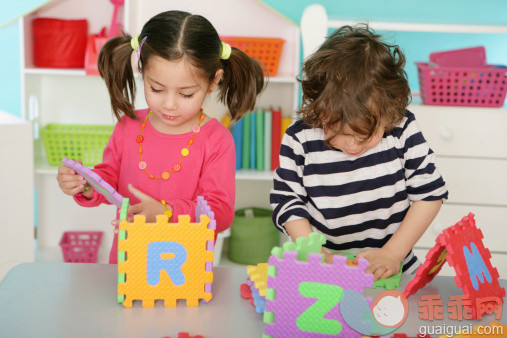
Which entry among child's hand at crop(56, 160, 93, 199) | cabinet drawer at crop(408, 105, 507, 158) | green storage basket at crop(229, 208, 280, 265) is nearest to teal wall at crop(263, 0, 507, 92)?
cabinet drawer at crop(408, 105, 507, 158)

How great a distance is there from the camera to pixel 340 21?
1985 millimetres

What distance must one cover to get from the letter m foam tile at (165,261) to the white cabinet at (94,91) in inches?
51.5

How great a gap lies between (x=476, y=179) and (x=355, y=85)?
1.17 m

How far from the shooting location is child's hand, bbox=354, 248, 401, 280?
98 centimetres

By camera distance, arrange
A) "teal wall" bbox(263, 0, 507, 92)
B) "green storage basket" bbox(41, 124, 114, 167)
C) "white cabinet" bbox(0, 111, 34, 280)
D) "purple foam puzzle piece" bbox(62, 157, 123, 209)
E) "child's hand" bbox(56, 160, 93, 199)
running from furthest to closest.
A: 1. "teal wall" bbox(263, 0, 507, 92)
2. "green storage basket" bbox(41, 124, 114, 167)
3. "white cabinet" bbox(0, 111, 34, 280)
4. "child's hand" bbox(56, 160, 93, 199)
5. "purple foam puzzle piece" bbox(62, 157, 123, 209)

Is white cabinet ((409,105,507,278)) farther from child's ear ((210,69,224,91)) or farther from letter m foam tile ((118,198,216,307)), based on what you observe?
letter m foam tile ((118,198,216,307))

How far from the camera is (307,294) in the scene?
780 mm

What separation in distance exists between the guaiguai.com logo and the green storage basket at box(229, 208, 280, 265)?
1.43 metres

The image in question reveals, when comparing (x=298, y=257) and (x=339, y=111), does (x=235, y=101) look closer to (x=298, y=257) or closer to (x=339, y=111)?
(x=339, y=111)

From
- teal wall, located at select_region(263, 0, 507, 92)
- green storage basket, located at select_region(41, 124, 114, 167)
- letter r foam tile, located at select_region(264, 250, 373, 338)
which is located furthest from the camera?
teal wall, located at select_region(263, 0, 507, 92)

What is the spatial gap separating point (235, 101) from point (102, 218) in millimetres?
1375

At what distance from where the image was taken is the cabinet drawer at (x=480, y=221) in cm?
201

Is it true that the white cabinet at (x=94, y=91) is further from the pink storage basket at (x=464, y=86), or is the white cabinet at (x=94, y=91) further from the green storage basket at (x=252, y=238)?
the pink storage basket at (x=464, y=86)

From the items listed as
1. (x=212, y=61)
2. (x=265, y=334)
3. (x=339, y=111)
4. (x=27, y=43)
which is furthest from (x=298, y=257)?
(x=27, y=43)
